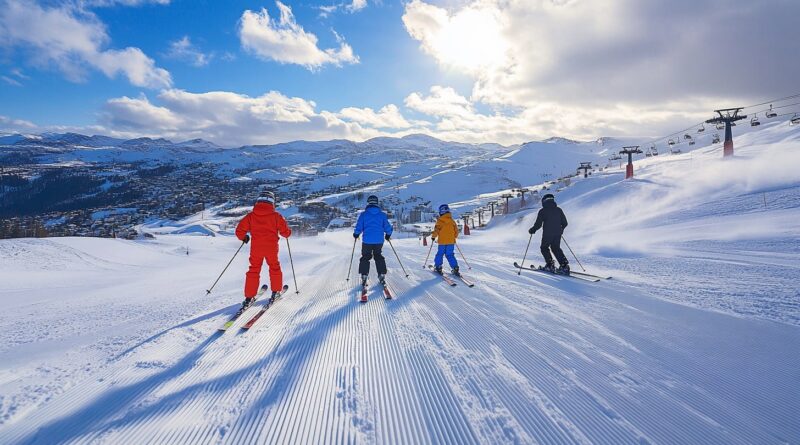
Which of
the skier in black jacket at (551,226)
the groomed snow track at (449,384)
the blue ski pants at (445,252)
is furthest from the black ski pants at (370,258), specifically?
the skier in black jacket at (551,226)

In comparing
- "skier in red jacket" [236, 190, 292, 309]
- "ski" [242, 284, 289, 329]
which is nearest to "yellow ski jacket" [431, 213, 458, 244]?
"ski" [242, 284, 289, 329]

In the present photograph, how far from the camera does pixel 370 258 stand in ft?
25.0

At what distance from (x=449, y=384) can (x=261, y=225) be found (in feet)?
14.1

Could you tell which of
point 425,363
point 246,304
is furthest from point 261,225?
point 425,363

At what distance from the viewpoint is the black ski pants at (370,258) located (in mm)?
7453

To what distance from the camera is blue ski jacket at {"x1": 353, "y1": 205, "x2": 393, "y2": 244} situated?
7.80m

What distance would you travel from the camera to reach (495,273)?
28.7ft

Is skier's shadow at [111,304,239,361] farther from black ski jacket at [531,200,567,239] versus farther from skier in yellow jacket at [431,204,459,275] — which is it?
black ski jacket at [531,200,567,239]

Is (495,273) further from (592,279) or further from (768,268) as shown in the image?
(768,268)

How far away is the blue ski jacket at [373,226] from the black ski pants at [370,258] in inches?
4.5

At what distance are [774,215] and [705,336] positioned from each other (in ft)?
41.2

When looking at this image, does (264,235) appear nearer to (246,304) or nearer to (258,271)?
(258,271)

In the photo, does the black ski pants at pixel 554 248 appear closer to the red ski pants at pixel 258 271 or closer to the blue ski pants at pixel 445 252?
the blue ski pants at pixel 445 252

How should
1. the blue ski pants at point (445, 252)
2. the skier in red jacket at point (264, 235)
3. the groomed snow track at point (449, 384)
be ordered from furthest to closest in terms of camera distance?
the blue ski pants at point (445, 252) → the skier in red jacket at point (264, 235) → the groomed snow track at point (449, 384)
